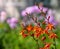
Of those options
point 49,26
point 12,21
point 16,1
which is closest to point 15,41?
point 12,21

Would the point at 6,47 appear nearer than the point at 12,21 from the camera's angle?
Yes

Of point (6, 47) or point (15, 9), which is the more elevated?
point (6, 47)

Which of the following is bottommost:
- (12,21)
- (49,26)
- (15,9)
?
(15,9)

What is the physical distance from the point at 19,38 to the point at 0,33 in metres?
0.27

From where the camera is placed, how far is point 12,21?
632cm

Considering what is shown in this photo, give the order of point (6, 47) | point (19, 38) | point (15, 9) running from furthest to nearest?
1. point (15, 9)
2. point (19, 38)
3. point (6, 47)

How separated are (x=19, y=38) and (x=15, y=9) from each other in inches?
305

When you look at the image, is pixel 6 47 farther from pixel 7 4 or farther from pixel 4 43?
pixel 7 4

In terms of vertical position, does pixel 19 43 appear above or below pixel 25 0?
above

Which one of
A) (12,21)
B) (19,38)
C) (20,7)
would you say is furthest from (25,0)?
(19,38)

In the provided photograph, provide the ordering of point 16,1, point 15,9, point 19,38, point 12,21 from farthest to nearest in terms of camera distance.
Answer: point 16,1, point 15,9, point 12,21, point 19,38

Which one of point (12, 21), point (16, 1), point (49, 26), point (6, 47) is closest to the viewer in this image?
point (49, 26)

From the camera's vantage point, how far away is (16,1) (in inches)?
554

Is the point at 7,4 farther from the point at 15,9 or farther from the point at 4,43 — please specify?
the point at 4,43
